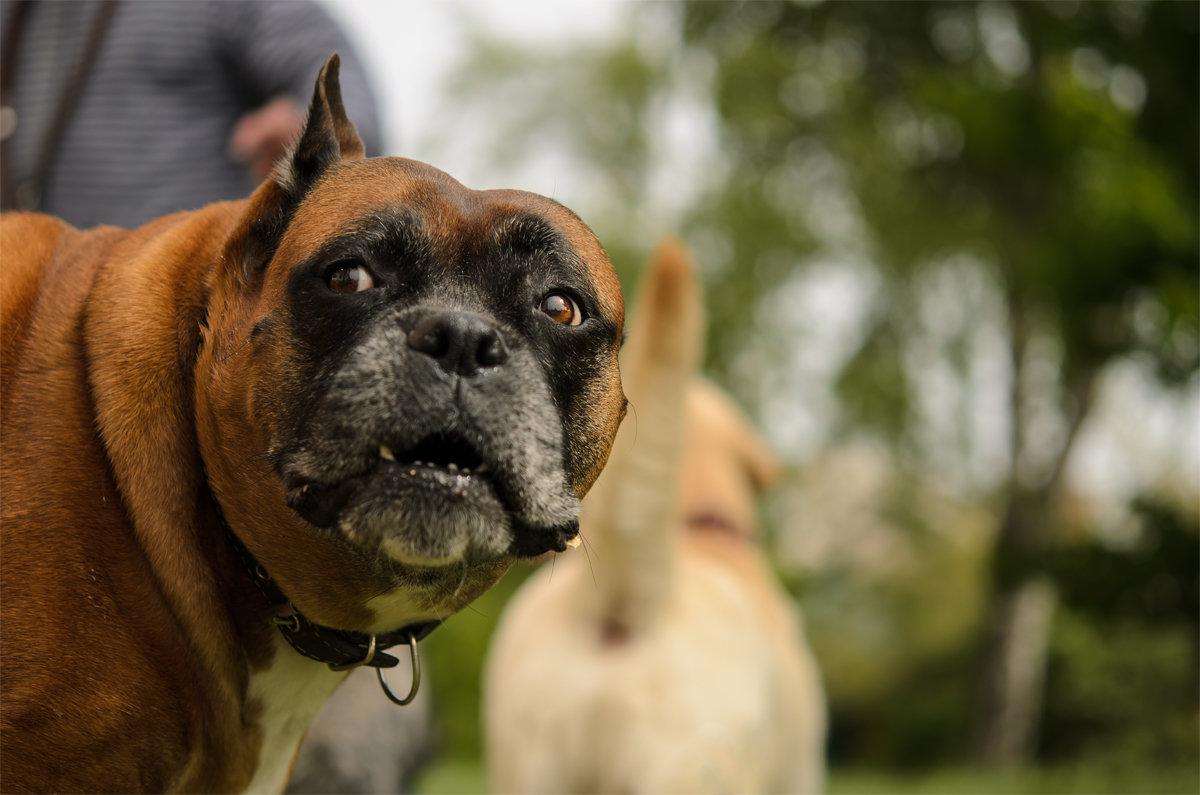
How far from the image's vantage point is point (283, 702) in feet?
6.70

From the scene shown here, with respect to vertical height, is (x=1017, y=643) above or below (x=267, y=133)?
below

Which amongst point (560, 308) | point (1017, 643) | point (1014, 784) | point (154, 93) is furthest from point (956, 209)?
point (560, 308)

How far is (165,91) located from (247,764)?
1774 mm

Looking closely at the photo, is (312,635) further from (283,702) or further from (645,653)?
(645,653)

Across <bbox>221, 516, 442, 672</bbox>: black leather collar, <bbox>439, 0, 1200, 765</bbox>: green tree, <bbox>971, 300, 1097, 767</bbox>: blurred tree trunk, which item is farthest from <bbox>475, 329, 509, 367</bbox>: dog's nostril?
<bbox>971, 300, 1097, 767</bbox>: blurred tree trunk

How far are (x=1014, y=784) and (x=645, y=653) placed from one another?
269 inches

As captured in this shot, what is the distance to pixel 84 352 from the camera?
72.1 inches

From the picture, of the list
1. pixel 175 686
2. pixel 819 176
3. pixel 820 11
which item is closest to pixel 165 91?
pixel 175 686

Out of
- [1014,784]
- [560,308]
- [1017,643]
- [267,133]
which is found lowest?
[1017,643]

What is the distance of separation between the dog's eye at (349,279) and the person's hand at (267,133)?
0.98 m

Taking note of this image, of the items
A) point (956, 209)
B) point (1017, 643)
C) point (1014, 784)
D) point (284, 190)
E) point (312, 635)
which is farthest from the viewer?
point (956, 209)

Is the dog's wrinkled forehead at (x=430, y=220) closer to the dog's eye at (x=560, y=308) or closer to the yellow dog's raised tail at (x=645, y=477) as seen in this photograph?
the dog's eye at (x=560, y=308)

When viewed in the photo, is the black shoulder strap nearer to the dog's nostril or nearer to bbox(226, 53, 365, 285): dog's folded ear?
bbox(226, 53, 365, 285): dog's folded ear

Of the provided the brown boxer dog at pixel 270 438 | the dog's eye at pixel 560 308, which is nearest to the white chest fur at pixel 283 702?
the brown boxer dog at pixel 270 438
